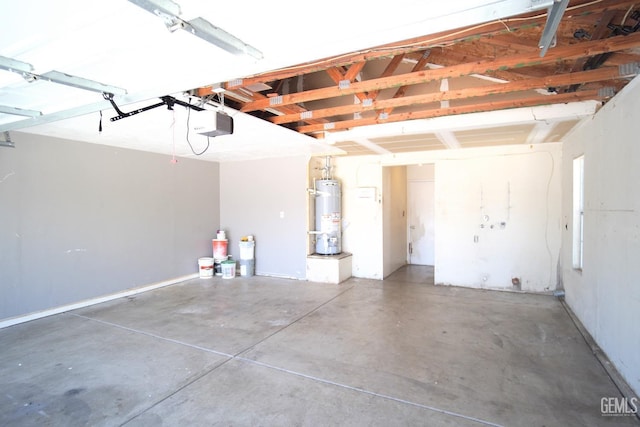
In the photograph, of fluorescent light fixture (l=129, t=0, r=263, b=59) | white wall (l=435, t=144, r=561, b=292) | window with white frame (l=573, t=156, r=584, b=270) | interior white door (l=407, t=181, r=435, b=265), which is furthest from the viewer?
interior white door (l=407, t=181, r=435, b=265)

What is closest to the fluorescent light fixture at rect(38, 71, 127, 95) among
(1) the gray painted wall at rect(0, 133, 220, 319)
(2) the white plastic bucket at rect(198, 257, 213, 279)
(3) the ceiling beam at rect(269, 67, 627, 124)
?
(3) the ceiling beam at rect(269, 67, 627, 124)

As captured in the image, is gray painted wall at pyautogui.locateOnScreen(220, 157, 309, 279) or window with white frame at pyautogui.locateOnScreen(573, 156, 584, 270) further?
gray painted wall at pyautogui.locateOnScreen(220, 157, 309, 279)

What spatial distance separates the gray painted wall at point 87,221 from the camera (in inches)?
157

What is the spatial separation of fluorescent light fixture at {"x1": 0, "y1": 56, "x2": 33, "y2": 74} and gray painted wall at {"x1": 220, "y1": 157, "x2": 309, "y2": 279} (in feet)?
14.1

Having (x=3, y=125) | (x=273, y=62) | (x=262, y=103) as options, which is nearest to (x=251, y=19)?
(x=273, y=62)

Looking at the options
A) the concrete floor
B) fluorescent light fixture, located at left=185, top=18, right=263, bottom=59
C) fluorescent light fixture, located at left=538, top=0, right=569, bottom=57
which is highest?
fluorescent light fixture, located at left=185, top=18, right=263, bottom=59

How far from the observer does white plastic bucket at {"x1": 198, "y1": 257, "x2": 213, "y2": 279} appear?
6.29 m

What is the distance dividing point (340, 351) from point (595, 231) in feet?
8.98

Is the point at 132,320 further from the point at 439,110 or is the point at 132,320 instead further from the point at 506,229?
the point at 506,229

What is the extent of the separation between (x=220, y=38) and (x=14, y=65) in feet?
4.66

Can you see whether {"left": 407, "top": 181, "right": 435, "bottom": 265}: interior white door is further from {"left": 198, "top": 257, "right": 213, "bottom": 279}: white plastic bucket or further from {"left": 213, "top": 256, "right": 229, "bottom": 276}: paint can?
{"left": 198, "top": 257, "right": 213, "bottom": 279}: white plastic bucket

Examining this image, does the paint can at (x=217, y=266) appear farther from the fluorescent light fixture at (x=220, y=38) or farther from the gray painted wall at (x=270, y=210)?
the fluorescent light fixture at (x=220, y=38)

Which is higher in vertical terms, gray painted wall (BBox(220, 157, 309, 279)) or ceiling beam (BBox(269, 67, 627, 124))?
ceiling beam (BBox(269, 67, 627, 124))

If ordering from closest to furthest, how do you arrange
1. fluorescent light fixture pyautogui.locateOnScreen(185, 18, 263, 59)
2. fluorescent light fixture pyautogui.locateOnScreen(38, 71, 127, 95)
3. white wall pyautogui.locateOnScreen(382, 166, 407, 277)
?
fluorescent light fixture pyautogui.locateOnScreen(185, 18, 263, 59) → fluorescent light fixture pyautogui.locateOnScreen(38, 71, 127, 95) → white wall pyautogui.locateOnScreen(382, 166, 407, 277)
